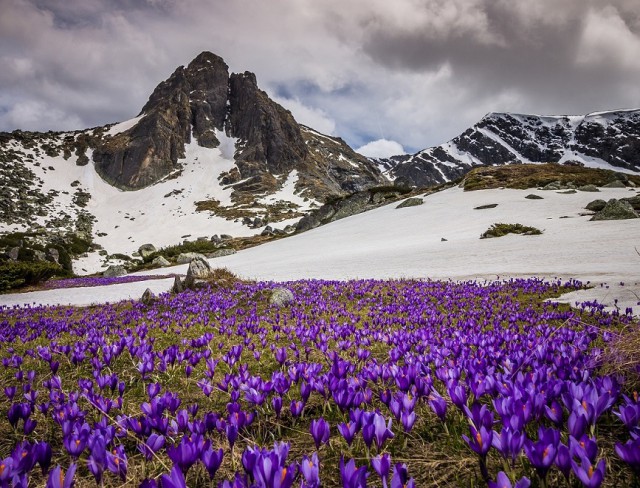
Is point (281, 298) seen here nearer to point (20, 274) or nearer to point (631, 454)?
point (631, 454)

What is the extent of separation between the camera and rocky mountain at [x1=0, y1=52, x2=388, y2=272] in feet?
319

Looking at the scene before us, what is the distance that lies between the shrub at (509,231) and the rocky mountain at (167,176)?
209 feet

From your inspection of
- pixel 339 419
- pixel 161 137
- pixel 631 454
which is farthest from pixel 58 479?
pixel 161 137

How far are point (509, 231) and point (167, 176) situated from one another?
153054 millimetres

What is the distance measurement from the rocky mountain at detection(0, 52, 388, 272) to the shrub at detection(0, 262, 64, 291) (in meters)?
58.5

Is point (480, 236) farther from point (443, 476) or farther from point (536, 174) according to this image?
point (536, 174)

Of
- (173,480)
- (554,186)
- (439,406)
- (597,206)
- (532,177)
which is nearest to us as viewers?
(173,480)

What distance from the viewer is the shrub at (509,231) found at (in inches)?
1097

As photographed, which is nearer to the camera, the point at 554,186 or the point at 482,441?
the point at 482,441

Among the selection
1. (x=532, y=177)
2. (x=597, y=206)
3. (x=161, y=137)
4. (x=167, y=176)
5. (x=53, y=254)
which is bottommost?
(x=597, y=206)

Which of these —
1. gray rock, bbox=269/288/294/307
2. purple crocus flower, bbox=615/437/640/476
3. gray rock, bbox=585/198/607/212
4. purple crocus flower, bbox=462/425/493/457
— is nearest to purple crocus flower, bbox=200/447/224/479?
purple crocus flower, bbox=462/425/493/457

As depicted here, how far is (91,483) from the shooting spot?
2.17 m

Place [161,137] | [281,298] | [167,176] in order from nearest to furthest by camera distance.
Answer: [281,298] → [167,176] → [161,137]

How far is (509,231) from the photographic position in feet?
95.6
